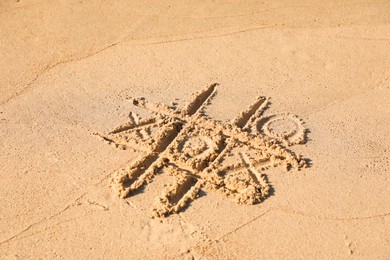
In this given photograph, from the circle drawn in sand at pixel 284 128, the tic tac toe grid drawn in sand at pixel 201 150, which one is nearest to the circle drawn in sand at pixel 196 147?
the tic tac toe grid drawn in sand at pixel 201 150

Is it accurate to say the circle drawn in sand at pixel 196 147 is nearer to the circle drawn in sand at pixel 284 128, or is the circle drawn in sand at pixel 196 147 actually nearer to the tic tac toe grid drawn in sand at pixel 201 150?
the tic tac toe grid drawn in sand at pixel 201 150

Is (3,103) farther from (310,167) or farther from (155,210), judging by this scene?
(310,167)

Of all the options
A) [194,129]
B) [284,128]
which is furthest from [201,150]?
[284,128]

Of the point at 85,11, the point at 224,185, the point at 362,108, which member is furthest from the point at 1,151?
the point at 362,108

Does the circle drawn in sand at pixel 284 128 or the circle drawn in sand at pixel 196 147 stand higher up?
the circle drawn in sand at pixel 196 147

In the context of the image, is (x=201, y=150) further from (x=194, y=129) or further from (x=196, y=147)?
(x=194, y=129)
